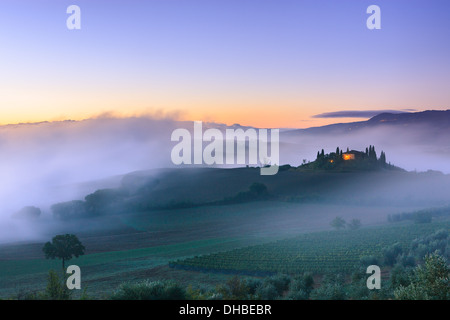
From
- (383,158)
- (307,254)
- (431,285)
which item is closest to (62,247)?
(307,254)

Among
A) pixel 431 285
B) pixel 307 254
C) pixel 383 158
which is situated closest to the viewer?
pixel 431 285

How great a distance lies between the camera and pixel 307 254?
55688mm

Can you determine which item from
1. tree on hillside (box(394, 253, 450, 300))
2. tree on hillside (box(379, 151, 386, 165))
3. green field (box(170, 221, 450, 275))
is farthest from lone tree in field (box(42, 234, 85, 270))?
tree on hillside (box(379, 151, 386, 165))

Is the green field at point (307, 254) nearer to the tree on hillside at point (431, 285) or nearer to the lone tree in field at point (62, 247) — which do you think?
the lone tree in field at point (62, 247)

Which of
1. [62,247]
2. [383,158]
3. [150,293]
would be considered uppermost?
[150,293]

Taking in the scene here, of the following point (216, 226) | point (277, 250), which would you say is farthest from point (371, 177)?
point (277, 250)

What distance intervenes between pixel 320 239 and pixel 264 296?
→ 42081mm

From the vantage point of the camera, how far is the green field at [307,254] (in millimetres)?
48225

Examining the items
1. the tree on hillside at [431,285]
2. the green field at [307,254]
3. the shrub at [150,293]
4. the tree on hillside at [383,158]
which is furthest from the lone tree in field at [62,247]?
the tree on hillside at [383,158]

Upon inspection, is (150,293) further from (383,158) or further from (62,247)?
(383,158)

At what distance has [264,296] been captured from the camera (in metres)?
30.1

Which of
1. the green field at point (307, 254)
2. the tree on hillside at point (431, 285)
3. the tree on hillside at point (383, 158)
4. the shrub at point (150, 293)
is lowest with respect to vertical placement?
the green field at point (307, 254)

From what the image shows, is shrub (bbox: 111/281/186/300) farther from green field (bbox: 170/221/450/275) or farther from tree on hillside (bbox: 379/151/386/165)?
tree on hillside (bbox: 379/151/386/165)
